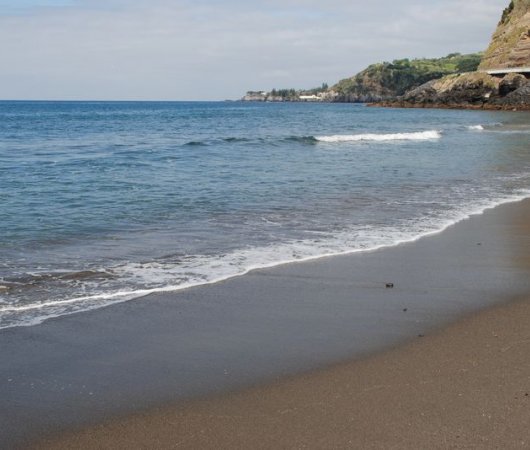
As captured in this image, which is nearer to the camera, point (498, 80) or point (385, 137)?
point (385, 137)

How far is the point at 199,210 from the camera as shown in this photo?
43.8ft

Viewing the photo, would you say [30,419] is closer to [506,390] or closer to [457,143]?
[506,390]

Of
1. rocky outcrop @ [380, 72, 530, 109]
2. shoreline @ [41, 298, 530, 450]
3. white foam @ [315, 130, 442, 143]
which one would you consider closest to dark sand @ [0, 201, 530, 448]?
shoreline @ [41, 298, 530, 450]

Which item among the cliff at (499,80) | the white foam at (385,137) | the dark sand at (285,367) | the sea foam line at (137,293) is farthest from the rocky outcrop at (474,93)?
the dark sand at (285,367)

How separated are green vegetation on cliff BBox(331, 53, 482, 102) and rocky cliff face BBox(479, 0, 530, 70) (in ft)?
196

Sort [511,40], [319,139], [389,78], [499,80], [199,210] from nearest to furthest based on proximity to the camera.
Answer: [199,210]
[319,139]
[499,80]
[511,40]
[389,78]

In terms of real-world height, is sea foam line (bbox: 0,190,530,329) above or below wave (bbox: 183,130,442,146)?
below

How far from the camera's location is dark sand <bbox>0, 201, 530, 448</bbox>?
165 inches

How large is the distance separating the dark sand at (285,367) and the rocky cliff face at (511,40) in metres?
89.4

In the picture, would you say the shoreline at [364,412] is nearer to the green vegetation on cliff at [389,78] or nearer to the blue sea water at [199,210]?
the blue sea water at [199,210]

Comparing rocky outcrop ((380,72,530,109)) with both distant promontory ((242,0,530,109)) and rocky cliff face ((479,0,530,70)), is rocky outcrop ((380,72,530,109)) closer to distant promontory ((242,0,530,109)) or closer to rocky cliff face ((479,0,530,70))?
distant promontory ((242,0,530,109))

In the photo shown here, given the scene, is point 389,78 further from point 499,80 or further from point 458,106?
point 499,80

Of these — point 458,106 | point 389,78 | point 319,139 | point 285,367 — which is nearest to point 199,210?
point 285,367

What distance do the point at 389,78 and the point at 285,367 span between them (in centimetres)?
17664
